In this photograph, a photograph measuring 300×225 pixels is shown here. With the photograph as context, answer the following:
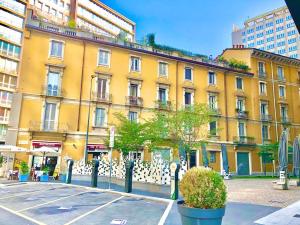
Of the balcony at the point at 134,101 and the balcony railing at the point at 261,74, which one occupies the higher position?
the balcony railing at the point at 261,74

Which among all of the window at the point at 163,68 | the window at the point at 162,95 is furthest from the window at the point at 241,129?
the window at the point at 163,68

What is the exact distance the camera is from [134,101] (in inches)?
1184

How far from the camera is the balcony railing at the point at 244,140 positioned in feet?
113

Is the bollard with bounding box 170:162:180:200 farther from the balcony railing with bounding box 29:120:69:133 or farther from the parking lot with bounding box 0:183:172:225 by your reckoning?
the balcony railing with bounding box 29:120:69:133

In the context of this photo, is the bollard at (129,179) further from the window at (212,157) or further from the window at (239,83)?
the window at (239,83)

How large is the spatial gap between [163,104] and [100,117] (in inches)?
299

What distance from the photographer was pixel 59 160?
2597 centimetres

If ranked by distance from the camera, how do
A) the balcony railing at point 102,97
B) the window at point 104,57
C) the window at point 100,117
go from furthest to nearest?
the window at point 104,57 < the balcony railing at point 102,97 < the window at point 100,117

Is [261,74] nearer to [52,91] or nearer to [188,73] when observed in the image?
[188,73]

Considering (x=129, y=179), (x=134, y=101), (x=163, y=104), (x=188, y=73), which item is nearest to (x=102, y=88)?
(x=134, y=101)

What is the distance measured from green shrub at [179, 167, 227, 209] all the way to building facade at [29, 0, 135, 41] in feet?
163

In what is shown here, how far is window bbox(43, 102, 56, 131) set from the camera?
26.2 meters

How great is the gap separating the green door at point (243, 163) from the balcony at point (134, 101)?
14903mm

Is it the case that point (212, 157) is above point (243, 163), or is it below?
above
